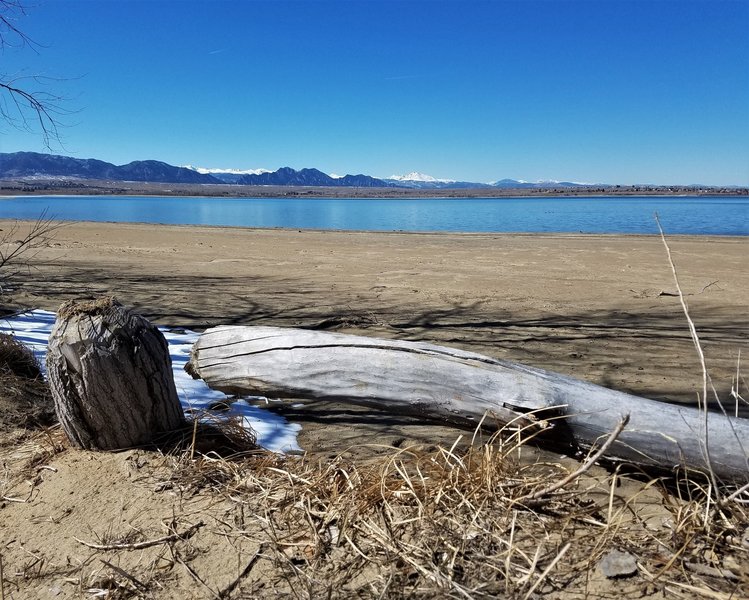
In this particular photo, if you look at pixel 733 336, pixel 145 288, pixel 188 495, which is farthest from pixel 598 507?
pixel 145 288

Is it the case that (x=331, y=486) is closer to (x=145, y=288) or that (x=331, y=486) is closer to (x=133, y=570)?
(x=133, y=570)

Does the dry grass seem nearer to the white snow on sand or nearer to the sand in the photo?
the sand

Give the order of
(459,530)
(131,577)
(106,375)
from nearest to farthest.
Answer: (131,577) → (459,530) → (106,375)

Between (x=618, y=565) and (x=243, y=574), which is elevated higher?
(x=618, y=565)

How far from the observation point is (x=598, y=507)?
223cm

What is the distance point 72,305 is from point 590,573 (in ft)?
8.75

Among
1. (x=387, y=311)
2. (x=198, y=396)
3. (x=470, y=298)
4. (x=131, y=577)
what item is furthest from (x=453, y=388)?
(x=470, y=298)

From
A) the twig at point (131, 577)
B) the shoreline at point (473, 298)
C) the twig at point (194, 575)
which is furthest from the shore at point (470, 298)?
the twig at point (131, 577)

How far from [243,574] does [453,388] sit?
4.51 ft

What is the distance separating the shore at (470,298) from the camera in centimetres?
509

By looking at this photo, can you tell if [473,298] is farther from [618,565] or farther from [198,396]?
[618,565]

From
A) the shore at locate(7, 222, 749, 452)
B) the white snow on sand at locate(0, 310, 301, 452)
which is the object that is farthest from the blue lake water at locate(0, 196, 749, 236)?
the white snow on sand at locate(0, 310, 301, 452)

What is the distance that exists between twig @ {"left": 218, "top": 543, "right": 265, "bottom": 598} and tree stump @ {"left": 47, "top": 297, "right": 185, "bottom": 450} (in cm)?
110

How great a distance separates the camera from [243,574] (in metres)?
1.92
